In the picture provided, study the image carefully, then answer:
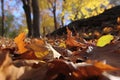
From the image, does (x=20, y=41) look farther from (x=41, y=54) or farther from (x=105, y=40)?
(x=105, y=40)

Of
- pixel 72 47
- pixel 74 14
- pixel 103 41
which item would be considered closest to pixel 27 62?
pixel 103 41

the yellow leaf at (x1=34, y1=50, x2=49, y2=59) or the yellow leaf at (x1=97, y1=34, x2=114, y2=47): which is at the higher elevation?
the yellow leaf at (x1=97, y1=34, x2=114, y2=47)

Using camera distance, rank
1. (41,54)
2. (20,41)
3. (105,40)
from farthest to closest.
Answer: (105,40) → (20,41) → (41,54)

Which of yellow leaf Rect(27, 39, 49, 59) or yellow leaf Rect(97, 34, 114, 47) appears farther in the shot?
yellow leaf Rect(97, 34, 114, 47)

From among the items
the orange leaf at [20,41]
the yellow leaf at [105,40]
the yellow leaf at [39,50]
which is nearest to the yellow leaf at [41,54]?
the yellow leaf at [39,50]

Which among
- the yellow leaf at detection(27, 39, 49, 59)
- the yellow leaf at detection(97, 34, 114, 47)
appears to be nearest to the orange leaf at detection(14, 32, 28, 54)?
the yellow leaf at detection(27, 39, 49, 59)

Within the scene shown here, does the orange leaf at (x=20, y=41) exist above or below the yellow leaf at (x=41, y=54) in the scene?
above

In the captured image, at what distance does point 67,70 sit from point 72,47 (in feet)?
3.10

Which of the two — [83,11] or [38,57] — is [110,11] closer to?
[38,57]

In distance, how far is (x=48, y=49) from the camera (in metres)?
1.19

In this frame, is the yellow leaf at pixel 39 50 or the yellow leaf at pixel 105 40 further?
the yellow leaf at pixel 105 40

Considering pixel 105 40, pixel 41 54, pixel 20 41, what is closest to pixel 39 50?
pixel 41 54

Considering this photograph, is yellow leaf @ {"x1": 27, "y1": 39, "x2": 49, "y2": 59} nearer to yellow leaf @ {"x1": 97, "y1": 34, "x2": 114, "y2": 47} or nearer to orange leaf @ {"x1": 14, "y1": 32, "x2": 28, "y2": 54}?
orange leaf @ {"x1": 14, "y1": 32, "x2": 28, "y2": 54}

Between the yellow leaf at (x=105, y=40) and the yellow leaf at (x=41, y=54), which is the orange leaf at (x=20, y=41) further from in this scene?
the yellow leaf at (x=105, y=40)
